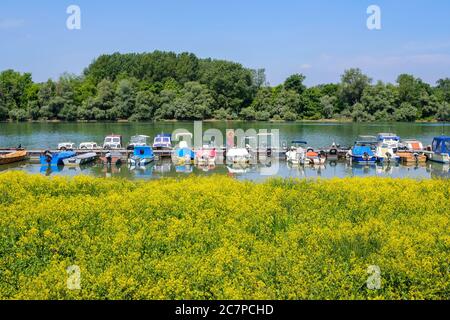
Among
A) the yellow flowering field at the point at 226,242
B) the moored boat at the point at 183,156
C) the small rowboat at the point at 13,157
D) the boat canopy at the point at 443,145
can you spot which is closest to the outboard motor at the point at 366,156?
the boat canopy at the point at 443,145

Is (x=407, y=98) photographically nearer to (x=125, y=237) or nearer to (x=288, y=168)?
(x=288, y=168)

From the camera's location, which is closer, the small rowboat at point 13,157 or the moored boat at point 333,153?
the small rowboat at point 13,157

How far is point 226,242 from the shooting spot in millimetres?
12297

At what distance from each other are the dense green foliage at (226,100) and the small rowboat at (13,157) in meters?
78.6

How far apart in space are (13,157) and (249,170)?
84.0ft

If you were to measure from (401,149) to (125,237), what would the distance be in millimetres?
51589

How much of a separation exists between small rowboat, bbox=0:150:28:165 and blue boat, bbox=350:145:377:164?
36.3 meters

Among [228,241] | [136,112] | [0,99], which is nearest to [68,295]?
[228,241]

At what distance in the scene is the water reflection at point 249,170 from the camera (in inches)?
1774

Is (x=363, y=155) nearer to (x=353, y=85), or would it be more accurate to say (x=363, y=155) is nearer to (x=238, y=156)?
(x=238, y=156)

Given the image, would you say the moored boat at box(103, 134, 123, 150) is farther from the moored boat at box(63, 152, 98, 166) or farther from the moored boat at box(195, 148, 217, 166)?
the moored boat at box(195, 148, 217, 166)

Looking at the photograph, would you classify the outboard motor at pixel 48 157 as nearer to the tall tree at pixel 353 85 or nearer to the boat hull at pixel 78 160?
the boat hull at pixel 78 160

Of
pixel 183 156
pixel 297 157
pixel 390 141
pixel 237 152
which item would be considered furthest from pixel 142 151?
pixel 390 141

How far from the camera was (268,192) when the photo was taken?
61.5 feet
